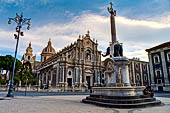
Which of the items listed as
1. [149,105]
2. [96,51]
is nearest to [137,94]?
[149,105]

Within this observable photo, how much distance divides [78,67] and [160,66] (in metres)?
21.5

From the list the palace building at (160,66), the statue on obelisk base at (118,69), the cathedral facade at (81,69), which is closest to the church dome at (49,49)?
the cathedral facade at (81,69)

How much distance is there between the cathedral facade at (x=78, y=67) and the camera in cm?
3691

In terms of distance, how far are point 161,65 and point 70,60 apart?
78.0ft

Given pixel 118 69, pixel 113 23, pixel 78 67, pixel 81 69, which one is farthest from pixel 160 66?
pixel 118 69

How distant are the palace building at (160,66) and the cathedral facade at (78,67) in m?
16.3

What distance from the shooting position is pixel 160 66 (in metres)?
31.4

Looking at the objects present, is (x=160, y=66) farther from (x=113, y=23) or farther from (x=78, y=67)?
(x=113, y=23)

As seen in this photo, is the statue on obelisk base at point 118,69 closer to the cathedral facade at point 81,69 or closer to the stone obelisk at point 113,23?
the stone obelisk at point 113,23

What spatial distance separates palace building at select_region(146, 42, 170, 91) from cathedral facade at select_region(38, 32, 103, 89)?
16272 mm

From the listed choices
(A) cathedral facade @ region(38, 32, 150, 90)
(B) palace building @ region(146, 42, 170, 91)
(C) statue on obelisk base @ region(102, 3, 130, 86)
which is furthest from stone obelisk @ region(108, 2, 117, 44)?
(A) cathedral facade @ region(38, 32, 150, 90)

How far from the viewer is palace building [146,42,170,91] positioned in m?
29.8

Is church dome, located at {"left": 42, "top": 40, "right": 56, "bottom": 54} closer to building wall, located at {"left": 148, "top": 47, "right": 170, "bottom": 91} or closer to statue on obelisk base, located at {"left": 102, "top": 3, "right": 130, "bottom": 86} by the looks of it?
building wall, located at {"left": 148, "top": 47, "right": 170, "bottom": 91}

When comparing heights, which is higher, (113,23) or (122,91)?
(113,23)
